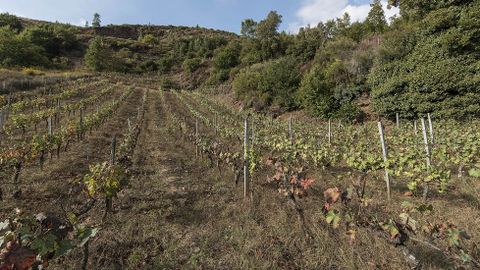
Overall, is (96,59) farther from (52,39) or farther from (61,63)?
(52,39)

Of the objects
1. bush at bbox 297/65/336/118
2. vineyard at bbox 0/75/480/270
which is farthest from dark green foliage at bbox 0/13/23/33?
vineyard at bbox 0/75/480/270

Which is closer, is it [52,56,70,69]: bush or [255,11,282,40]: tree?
[255,11,282,40]: tree

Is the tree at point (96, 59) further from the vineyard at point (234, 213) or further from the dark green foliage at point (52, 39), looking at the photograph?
the vineyard at point (234, 213)

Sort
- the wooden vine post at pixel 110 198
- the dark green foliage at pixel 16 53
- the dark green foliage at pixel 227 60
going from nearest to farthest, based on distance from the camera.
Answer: the wooden vine post at pixel 110 198
the dark green foliage at pixel 16 53
the dark green foliage at pixel 227 60

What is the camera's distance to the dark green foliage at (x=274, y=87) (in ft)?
85.6

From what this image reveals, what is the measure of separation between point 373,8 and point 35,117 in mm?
49494

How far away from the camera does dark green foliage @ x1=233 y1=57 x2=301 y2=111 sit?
2608 cm

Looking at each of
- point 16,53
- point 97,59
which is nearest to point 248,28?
point 97,59

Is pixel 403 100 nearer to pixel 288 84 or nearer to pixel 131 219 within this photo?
pixel 288 84

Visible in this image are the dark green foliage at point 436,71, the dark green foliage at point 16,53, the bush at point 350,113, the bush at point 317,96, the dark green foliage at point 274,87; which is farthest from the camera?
the dark green foliage at point 16,53

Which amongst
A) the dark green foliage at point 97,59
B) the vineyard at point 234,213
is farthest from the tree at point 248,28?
the vineyard at point 234,213

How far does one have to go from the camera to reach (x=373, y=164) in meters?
6.41

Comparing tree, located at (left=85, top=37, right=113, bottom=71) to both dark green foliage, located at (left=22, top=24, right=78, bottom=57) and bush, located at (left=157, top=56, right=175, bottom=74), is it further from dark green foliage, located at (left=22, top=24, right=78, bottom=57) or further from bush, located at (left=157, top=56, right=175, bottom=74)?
dark green foliage, located at (left=22, top=24, right=78, bottom=57)

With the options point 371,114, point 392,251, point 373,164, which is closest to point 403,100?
point 371,114
